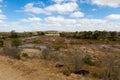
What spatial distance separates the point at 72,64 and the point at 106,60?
13.4ft

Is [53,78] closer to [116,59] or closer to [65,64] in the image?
[116,59]

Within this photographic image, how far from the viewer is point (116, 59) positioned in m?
15.1

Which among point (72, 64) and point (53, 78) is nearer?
point (53, 78)

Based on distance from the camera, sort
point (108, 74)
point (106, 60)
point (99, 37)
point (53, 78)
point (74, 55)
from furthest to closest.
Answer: point (99, 37), point (74, 55), point (106, 60), point (108, 74), point (53, 78)

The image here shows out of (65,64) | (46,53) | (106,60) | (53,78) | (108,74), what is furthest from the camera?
(46,53)

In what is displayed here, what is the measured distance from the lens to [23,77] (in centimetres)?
1266

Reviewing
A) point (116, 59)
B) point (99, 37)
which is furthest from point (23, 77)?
point (99, 37)

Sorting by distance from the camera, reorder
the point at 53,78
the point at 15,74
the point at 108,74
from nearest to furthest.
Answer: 1. the point at 53,78
2. the point at 15,74
3. the point at 108,74

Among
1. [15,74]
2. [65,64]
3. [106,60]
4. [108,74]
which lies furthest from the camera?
[65,64]

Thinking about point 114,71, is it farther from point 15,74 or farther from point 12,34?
point 12,34

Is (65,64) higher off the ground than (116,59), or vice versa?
(116,59)

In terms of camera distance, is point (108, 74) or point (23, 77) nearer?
point (23, 77)

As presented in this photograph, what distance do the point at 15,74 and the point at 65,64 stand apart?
813 centimetres

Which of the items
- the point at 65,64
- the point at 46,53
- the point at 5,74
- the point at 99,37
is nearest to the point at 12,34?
the point at 99,37
